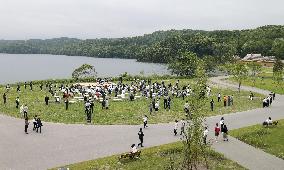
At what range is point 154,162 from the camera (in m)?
24.7

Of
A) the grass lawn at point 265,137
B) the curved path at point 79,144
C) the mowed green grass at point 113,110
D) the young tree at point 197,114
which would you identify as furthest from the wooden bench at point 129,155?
the mowed green grass at point 113,110

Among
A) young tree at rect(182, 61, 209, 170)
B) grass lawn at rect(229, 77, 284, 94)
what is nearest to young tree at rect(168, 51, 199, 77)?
grass lawn at rect(229, 77, 284, 94)

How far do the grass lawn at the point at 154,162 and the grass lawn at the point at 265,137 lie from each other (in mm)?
4208

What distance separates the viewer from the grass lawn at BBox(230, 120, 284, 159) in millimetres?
28016

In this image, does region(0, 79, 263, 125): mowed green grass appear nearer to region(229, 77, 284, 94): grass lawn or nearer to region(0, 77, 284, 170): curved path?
region(0, 77, 284, 170): curved path

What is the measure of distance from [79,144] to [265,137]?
14.1m

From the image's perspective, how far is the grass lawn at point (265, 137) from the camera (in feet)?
91.9

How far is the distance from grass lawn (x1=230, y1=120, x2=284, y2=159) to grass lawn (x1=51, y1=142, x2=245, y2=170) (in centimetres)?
421

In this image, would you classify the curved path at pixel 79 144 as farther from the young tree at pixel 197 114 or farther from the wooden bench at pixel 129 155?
the young tree at pixel 197 114

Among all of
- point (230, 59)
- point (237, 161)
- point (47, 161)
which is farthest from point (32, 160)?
point (230, 59)

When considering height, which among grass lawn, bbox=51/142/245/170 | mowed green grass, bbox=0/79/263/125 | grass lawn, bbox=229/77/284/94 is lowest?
grass lawn, bbox=51/142/245/170

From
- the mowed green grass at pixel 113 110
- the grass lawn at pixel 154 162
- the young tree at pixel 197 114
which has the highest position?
the young tree at pixel 197 114

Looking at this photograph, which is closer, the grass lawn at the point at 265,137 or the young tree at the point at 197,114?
the young tree at the point at 197,114

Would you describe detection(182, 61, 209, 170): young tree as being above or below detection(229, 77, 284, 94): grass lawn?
above
